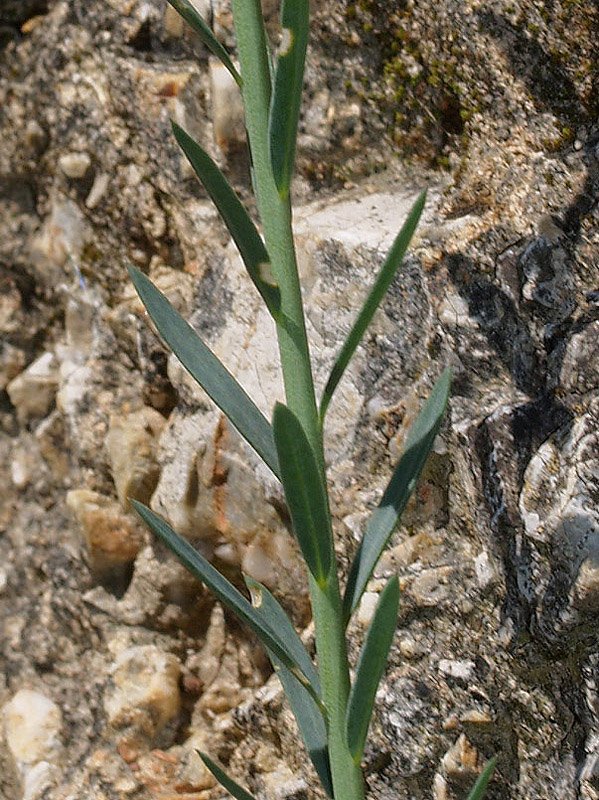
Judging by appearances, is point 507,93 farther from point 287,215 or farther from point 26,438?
point 26,438

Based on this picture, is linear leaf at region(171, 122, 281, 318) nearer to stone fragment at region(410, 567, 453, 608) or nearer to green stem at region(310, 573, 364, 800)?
green stem at region(310, 573, 364, 800)

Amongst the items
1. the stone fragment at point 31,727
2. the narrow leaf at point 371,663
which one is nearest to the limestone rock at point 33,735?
the stone fragment at point 31,727

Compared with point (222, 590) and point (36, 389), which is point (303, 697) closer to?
point (222, 590)

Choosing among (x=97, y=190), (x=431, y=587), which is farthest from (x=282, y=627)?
(x=97, y=190)

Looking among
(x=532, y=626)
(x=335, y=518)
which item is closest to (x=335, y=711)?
(x=532, y=626)

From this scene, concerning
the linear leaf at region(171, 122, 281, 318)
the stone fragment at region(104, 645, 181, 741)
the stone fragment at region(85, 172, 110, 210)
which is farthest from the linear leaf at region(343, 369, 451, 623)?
the stone fragment at region(85, 172, 110, 210)
